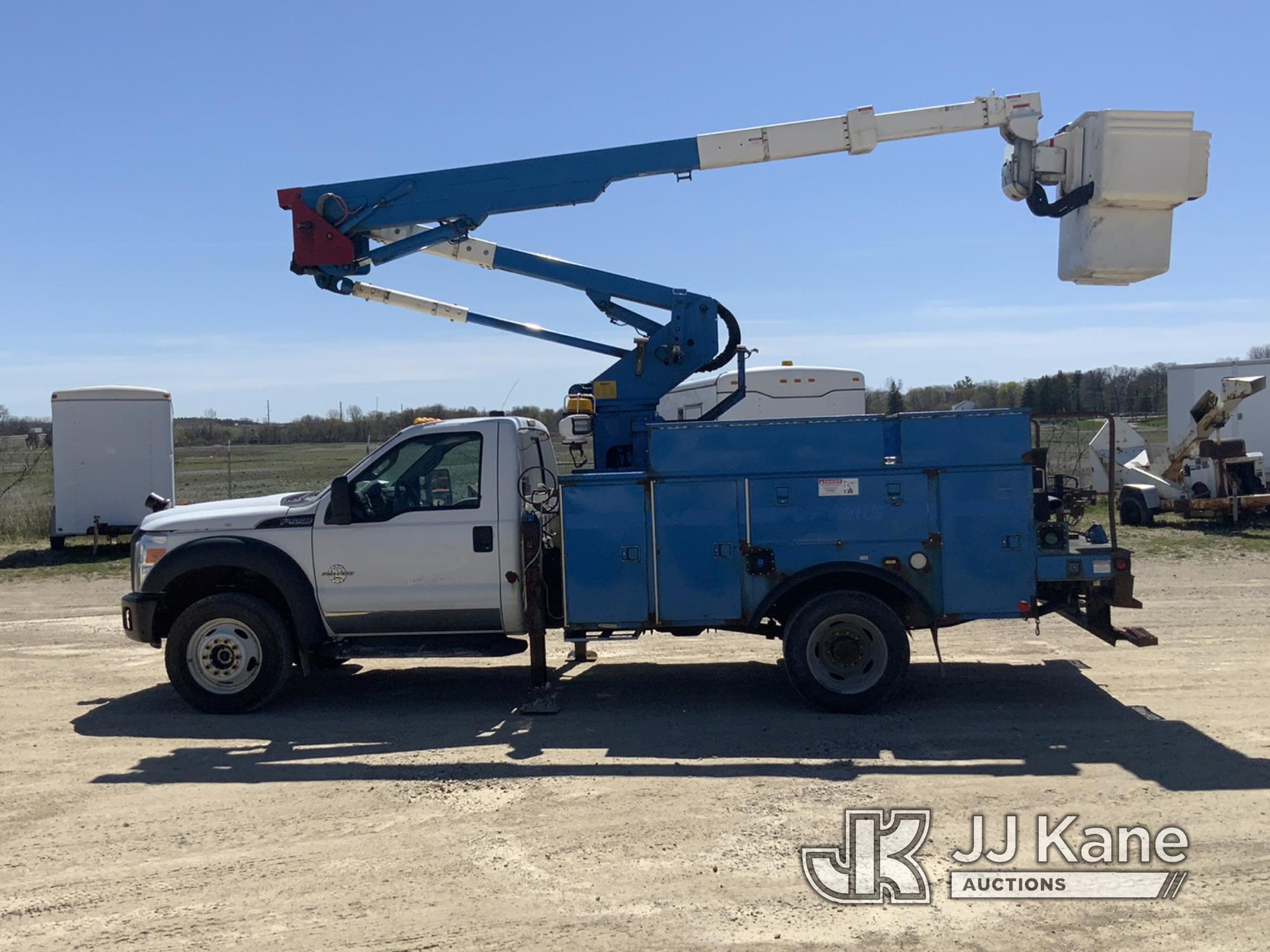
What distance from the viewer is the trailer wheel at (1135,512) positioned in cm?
2012

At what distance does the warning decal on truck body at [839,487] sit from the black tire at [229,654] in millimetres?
4220

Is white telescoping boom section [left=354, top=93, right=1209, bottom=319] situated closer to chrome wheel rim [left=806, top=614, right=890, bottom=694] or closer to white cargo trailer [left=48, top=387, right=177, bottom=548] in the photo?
chrome wheel rim [left=806, top=614, right=890, bottom=694]

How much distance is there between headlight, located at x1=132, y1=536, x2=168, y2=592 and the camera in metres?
8.23

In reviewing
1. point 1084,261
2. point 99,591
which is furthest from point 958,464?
point 99,591

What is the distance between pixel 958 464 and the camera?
304 inches

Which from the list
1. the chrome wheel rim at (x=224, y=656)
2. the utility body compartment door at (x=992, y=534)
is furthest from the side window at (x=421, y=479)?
the utility body compartment door at (x=992, y=534)

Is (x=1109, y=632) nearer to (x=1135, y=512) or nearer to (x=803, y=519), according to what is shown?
(x=803, y=519)

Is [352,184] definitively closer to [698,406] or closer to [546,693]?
[546,693]

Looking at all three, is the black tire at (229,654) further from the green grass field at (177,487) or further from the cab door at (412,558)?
the green grass field at (177,487)

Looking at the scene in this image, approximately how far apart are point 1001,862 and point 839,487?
3224 mm

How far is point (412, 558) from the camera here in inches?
319

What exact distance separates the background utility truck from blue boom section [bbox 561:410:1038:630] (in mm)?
14

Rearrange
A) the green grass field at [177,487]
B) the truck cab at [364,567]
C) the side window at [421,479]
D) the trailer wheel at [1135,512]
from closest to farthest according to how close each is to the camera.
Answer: the truck cab at [364,567] → the side window at [421,479] → the green grass field at [177,487] → the trailer wheel at [1135,512]

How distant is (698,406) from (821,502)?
→ 298 inches
